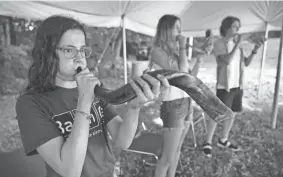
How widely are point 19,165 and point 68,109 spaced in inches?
41.8

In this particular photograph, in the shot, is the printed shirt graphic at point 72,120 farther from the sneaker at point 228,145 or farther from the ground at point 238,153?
the sneaker at point 228,145

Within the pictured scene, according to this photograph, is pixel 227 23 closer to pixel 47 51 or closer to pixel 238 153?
pixel 238 153

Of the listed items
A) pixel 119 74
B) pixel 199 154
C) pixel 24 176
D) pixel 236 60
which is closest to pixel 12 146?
pixel 24 176

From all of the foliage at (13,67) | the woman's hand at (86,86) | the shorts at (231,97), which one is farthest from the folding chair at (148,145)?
the foliage at (13,67)

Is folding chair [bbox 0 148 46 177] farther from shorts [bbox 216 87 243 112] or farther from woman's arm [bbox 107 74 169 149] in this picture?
shorts [bbox 216 87 243 112]

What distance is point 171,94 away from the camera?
2.23 metres

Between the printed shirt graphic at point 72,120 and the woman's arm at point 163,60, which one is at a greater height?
the woman's arm at point 163,60

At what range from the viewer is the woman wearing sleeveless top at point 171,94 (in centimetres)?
222

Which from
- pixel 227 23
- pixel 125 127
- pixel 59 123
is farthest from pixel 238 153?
pixel 59 123

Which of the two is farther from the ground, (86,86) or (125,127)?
(86,86)

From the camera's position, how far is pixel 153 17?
16.9 feet

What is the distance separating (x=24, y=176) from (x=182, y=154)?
2639mm

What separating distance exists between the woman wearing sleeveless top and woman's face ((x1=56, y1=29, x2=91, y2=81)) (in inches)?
49.3

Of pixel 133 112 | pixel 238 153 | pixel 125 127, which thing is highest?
pixel 133 112
